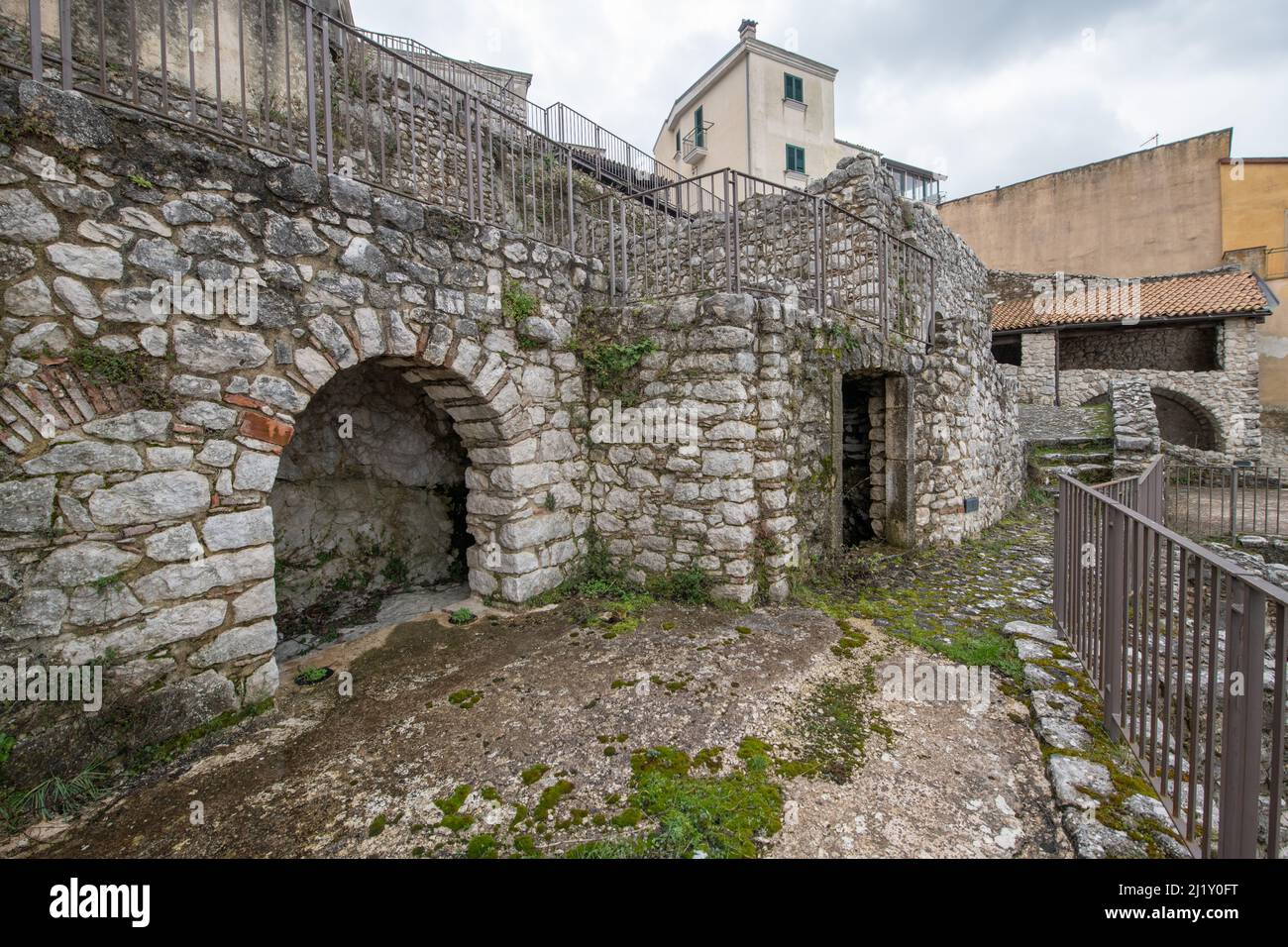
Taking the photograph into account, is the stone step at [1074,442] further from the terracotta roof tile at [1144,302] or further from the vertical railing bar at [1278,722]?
the vertical railing bar at [1278,722]

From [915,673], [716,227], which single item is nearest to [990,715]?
[915,673]

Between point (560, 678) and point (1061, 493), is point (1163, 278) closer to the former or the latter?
point (1061, 493)

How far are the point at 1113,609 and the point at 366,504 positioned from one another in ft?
18.9

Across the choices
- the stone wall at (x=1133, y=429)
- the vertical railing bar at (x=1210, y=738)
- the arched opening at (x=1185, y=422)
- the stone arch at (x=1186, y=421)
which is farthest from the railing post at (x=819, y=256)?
the arched opening at (x=1185, y=422)

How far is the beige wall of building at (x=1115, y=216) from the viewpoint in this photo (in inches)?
701

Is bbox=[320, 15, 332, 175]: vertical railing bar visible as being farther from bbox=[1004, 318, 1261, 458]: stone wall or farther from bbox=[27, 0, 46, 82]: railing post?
bbox=[1004, 318, 1261, 458]: stone wall

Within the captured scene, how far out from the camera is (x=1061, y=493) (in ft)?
14.2

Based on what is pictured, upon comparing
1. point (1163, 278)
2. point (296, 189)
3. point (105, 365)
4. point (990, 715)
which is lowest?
point (990, 715)

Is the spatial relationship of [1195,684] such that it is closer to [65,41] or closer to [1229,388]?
[65,41]

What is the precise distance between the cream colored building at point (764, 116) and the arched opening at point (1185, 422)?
39.5ft

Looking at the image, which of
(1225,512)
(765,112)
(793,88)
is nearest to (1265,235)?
(1225,512)

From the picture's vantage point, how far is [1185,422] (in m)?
16.0

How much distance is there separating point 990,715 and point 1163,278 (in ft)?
63.0

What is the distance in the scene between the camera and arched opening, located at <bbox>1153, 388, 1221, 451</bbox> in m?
14.8
